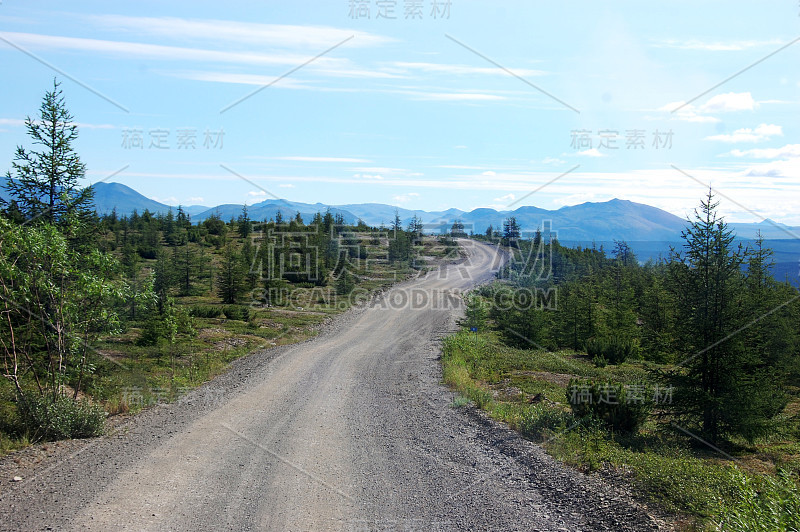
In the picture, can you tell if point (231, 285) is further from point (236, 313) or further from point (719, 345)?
point (719, 345)

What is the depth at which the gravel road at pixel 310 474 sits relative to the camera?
6301 millimetres

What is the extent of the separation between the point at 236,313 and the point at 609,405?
23.4 meters

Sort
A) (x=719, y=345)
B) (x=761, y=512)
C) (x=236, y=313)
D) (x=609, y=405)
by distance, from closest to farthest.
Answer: (x=761, y=512), (x=609, y=405), (x=719, y=345), (x=236, y=313)

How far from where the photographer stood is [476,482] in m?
7.61

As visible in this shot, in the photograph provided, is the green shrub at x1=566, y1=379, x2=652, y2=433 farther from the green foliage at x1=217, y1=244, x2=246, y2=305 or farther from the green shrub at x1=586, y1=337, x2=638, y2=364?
the green foliage at x1=217, y1=244, x2=246, y2=305

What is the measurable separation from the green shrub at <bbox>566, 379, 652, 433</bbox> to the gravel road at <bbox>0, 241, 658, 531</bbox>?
85.0 inches

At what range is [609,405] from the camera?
36.7 ft

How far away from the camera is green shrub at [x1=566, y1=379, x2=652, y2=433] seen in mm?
11070

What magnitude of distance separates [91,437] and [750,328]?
606 inches

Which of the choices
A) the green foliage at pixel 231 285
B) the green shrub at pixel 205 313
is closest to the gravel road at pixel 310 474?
the green shrub at pixel 205 313

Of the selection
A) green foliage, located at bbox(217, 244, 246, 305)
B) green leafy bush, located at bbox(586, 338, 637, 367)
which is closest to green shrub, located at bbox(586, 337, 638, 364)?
green leafy bush, located at bbox(586, 338, 637, 367)

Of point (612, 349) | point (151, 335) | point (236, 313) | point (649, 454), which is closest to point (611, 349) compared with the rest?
point (612, 349)

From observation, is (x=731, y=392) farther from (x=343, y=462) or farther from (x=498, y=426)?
(x=343, y=462)

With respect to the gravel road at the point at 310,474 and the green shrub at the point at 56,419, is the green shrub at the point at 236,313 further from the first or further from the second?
the green shrub at the point at 56,419
